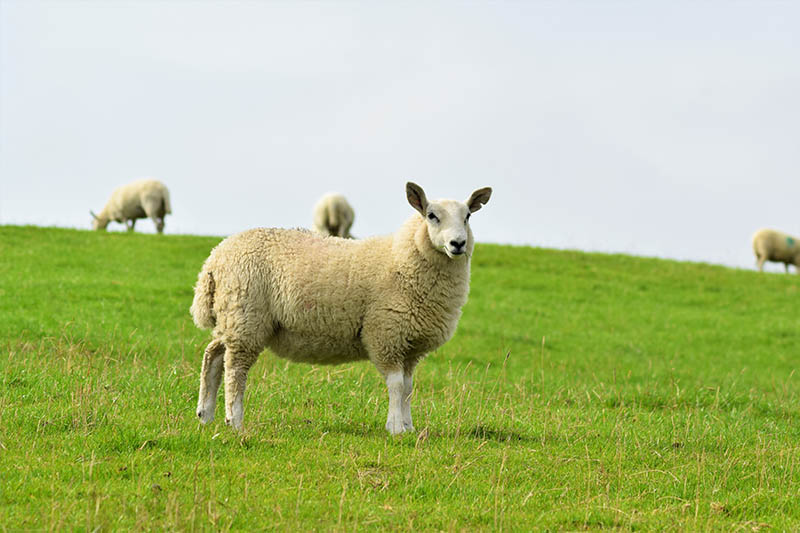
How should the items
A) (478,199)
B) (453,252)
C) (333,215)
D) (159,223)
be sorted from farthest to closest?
(159,223)
(333,215)
(478,199)
(453,252)

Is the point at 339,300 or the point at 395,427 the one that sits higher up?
the point at 339,300

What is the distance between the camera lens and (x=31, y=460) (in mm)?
6684

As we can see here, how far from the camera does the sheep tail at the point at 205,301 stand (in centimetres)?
859

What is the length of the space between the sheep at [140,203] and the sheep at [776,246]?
1084 inches

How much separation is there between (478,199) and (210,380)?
322 cm

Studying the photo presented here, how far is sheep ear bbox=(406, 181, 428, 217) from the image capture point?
26.9ft

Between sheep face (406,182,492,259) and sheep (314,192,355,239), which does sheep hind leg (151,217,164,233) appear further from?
sheep face (406,182,492,259)

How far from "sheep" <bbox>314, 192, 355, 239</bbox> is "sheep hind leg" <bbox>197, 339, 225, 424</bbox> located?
23718 millimetres

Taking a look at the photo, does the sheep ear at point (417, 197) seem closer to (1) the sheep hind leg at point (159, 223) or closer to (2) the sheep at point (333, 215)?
(2) the sheep at point (333, 215)

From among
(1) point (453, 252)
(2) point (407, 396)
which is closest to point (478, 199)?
(1) point (453, 252)

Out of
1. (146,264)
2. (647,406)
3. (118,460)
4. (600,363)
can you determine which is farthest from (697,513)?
(146,264)

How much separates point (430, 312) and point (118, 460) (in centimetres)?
314

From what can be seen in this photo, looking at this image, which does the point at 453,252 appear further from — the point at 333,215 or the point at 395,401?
the point at 333,215

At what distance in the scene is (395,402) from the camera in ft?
27.0
